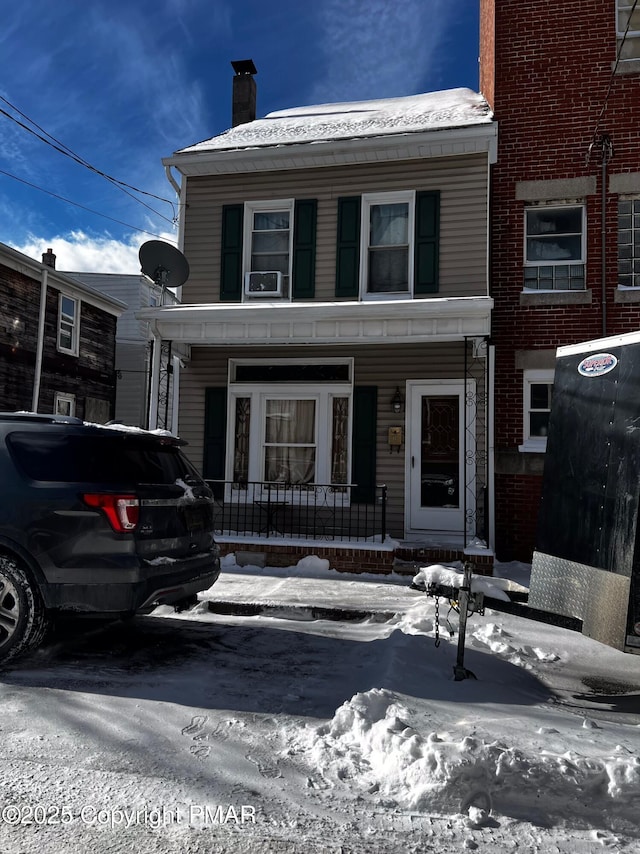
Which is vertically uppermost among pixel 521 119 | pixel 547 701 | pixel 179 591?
pixel 521 119

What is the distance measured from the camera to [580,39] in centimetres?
1066

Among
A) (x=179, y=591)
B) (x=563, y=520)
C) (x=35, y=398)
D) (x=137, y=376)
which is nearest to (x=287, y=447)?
(x=179, y=591)

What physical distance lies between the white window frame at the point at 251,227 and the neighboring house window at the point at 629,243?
5.40 meters

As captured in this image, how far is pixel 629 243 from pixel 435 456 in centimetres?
465

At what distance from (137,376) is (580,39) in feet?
58.1

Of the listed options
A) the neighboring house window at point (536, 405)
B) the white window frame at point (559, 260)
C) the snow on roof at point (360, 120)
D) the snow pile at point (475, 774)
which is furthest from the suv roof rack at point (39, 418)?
the white window frame at point (559, 260)

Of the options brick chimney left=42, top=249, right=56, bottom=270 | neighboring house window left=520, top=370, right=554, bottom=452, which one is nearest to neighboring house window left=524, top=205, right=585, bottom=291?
neighboring house window left=520, top=370, right=554, bottom=452

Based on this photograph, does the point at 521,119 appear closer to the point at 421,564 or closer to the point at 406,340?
the point at 406,340

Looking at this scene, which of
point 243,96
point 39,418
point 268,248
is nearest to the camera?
point 39,418

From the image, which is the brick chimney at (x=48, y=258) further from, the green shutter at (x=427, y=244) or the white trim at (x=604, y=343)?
the white trim at (x=604, y=343)

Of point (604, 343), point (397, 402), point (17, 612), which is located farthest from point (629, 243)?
point (17, 612)

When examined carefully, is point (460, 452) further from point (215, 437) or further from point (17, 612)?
point (17, 612)

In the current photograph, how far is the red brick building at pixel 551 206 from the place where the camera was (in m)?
10.2

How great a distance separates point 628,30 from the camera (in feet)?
34.1
